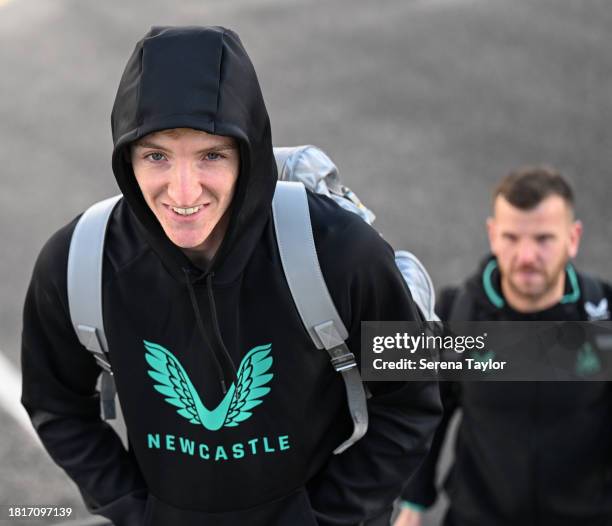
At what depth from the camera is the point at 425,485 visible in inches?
167

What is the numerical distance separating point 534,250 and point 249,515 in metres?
1.87

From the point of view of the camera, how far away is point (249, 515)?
9.05 feet

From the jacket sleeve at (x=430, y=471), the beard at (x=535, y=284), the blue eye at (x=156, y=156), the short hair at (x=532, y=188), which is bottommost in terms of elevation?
the jacket sleeve at (x=430, y=471)

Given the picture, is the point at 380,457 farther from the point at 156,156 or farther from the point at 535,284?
the point at 535,284


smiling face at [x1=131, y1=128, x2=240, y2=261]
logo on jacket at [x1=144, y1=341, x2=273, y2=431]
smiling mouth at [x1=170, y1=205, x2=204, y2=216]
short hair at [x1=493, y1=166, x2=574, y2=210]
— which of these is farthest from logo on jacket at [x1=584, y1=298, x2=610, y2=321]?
smiling mouth at [x1=170, y1=205, x2=204, y2=216]

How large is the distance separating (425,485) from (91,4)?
949 cm

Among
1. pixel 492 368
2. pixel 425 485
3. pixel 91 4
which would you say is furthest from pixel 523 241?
pixel 91 4

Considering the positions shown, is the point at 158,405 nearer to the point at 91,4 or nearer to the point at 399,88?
the point at 399,88

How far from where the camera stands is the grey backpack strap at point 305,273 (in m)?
2.52

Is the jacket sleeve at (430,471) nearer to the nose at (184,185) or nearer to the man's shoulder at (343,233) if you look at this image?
the man's shoulder at (343,233)

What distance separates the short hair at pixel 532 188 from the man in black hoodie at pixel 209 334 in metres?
1.55

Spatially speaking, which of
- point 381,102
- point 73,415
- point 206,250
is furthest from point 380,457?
point 381,102

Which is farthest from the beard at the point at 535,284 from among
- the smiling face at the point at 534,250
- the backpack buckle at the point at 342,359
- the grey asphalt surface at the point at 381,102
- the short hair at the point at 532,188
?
the grey asphalt surface at the point at 381,102

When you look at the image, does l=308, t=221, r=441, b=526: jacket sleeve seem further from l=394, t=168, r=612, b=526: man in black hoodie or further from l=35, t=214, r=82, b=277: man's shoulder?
l=394, t=168, r=612, b=526: man in black hoodie
